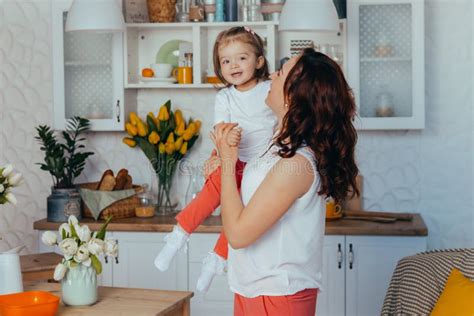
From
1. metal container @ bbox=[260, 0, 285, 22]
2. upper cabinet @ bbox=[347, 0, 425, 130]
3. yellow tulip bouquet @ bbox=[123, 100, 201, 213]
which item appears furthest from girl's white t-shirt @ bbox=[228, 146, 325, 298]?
yellow tulip bouquet @ bbox=[123, 100, 201, 213]

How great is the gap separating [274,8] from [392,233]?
1.31m

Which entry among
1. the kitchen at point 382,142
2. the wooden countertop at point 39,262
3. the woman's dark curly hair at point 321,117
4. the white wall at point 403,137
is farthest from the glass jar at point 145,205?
the woman's dark curly hair at point 321,117

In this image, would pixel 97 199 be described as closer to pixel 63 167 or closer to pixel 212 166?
pixel 63 167

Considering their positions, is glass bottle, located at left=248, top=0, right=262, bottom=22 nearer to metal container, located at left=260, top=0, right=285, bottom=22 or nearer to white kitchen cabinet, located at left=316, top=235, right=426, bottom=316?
metal container, located at left=260, top=0, right=285, bottom=22

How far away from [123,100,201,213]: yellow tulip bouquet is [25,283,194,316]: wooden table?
1.56 meters

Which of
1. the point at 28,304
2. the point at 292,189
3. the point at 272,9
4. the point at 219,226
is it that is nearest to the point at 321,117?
the point at 292,189

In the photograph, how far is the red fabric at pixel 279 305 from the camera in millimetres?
2309

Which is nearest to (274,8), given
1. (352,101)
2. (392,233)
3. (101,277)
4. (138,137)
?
(138,137)

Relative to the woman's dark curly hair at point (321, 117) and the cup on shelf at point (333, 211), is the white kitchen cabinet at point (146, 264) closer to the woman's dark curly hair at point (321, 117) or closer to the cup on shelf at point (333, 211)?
the cup on shelf at point (333, 211)

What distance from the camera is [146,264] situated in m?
4.16

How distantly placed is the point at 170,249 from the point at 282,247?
66 cm

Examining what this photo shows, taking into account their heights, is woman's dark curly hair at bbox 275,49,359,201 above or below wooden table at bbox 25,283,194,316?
above

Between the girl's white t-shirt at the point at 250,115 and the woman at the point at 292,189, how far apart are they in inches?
27.5

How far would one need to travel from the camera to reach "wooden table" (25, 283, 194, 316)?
2.57 metres
